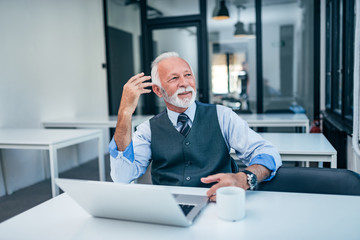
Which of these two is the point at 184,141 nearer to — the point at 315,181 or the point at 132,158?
the point at 132,158

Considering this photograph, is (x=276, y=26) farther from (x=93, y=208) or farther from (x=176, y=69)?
(x=93, y=208)

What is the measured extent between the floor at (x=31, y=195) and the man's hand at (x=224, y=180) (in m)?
2.29

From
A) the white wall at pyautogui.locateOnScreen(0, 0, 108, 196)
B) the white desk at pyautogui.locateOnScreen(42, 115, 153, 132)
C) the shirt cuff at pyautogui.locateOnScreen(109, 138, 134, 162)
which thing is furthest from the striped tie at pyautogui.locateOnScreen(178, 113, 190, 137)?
the white wall at pyautogui.locateOnScreen(0, 0, 108, 196)

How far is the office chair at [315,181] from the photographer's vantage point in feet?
4.08

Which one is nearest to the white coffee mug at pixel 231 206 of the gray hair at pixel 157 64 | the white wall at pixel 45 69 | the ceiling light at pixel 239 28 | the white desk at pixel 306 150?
the gray hair at pixel 157 64

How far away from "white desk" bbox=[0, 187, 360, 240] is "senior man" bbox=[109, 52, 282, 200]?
14.7 inches

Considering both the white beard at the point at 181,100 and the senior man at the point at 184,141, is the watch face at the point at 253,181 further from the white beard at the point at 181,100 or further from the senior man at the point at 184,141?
the white beard at the point at 181,100

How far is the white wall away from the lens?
3.47 m

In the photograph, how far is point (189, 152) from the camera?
1.47 metres

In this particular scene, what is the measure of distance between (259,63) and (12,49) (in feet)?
11.0

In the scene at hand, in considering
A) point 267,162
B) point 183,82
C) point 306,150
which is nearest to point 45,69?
point 183,82

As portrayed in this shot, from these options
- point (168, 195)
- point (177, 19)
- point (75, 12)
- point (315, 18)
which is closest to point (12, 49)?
point (75, 12)

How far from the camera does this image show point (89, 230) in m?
0.88

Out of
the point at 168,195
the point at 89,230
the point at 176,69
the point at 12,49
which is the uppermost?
the point at 12,49
